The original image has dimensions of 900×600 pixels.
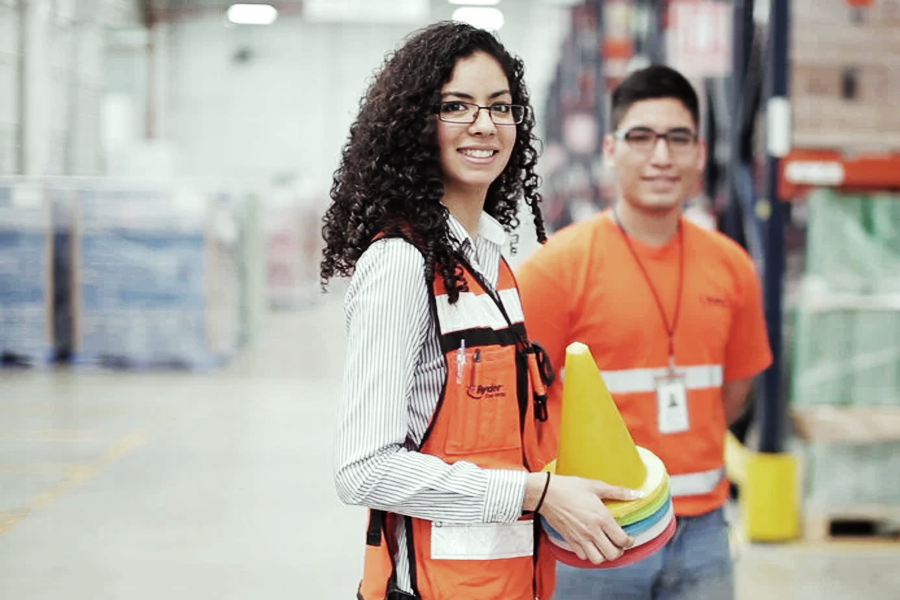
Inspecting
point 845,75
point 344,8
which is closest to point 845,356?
point 845,75

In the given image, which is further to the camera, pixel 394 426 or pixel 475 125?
pixel 475 125

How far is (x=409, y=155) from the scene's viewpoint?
160 cm

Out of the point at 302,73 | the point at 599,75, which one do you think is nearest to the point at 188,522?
the point at 599,75

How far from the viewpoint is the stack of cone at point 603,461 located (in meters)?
1.54

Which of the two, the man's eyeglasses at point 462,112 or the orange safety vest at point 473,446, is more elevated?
the man's eyeglasses at point 462,112

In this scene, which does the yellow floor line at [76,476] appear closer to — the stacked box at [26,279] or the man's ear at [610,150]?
the stacked box at [26,279]

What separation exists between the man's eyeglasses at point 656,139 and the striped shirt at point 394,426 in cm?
119

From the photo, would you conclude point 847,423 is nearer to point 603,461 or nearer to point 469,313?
point 603,461

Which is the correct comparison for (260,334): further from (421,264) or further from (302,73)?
(421,264)

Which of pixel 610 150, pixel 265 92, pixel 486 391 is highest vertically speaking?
pixel 265 92

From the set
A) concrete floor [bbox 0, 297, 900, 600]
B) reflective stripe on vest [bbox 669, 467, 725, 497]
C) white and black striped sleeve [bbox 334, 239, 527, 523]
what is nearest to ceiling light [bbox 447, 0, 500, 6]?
concrete floor [bbox 0, 297, 900, 600]

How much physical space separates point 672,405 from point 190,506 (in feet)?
13.6

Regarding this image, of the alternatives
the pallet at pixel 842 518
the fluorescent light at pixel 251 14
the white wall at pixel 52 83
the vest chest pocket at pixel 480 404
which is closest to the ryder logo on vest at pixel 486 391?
the vest chest pocket at pixel 480 404

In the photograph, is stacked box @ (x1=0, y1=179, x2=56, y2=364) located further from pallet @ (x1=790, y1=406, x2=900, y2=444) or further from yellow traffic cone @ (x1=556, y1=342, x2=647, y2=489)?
yellow traffic cone @ (x1=556, y1=342, x2=647, y2=489)
